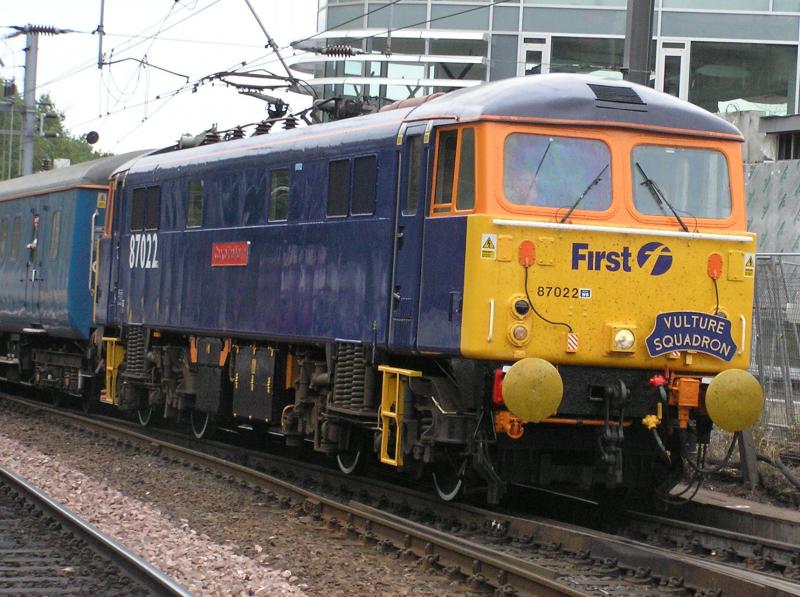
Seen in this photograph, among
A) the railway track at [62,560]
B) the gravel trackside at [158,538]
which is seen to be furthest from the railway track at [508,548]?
the railway track at [62,560]

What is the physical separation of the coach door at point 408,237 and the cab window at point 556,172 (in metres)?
0.85

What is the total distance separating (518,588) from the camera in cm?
870

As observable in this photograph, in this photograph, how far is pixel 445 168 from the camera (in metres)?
11.3

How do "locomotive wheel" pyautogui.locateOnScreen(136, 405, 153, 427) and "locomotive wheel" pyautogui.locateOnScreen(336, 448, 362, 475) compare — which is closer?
"locomotive wheel" pyautogui.locateOnScreen(336, 448, 362, 475)

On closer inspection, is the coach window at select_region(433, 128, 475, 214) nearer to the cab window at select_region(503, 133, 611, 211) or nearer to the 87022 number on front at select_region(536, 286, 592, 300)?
the cab window at select_region(503, 133, 611, 211)

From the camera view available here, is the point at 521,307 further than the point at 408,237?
No

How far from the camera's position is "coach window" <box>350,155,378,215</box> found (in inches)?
483

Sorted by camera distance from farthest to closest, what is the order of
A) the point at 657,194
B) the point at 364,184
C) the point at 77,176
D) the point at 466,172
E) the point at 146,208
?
the point at 77,176 < the point at 146,208 < the point at 364,184 < the point at 657,194 < the point at 466,172

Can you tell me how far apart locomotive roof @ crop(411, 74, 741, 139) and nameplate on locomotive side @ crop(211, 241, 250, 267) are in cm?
364

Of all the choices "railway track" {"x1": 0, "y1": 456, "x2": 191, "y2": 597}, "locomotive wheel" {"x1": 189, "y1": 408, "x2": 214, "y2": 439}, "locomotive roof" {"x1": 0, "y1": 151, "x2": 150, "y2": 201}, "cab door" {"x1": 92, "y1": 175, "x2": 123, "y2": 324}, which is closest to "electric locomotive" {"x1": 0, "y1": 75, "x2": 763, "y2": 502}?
"railway track" {"x1": 0, "y1": 456, "x2": 191, "y2": 597}

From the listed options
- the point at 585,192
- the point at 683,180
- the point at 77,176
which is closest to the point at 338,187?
the point at 585,192

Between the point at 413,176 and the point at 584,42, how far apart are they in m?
Result: 19.6

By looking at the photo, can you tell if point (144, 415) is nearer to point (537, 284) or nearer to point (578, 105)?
point (537, 284)

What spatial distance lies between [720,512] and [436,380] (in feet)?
8.18
